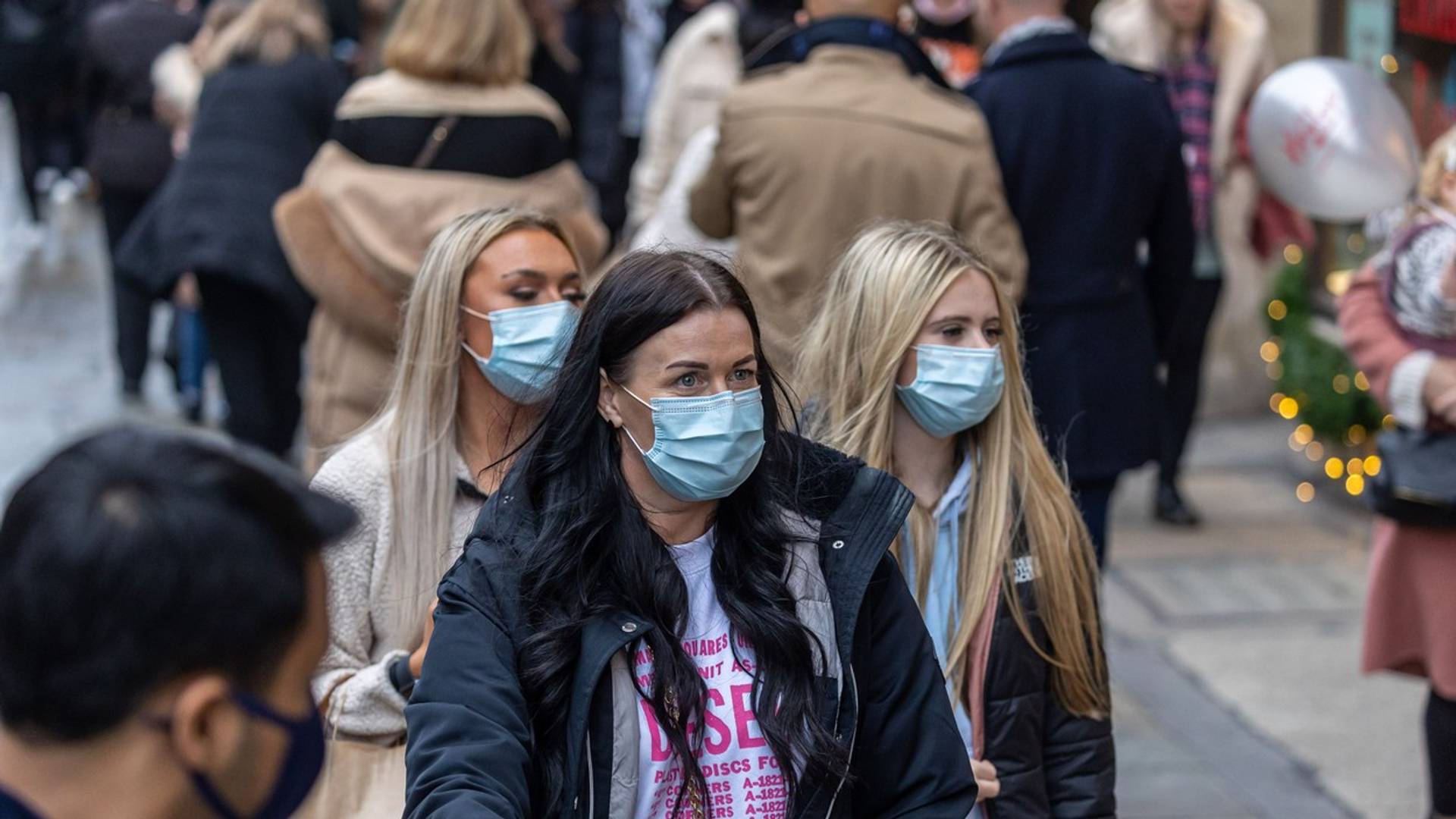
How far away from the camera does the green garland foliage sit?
23.5ft

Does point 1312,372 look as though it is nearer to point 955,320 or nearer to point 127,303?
point 955,320

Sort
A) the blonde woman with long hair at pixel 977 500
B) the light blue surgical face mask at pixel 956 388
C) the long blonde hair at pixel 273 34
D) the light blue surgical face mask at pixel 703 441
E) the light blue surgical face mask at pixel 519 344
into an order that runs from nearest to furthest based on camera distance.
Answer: the light blue surgical face mask at pixel 703 441 → the blonde woman with long hair at pixel 977 500 → the light blue surgical face mask at pixel 956 388 → the light blue surgical face mask at pixel 519 344 → the long blonde hair at pixel 273 34

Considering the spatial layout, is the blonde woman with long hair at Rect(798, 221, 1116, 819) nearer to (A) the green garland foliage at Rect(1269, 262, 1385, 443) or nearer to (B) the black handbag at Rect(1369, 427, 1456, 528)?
(B) the black handbag at Rect(1369, 427, 1456, 528)

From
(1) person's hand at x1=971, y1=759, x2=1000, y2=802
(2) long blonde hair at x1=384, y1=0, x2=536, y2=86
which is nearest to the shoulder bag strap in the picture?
(2) long blonde hair at x1=384, y1=0, x2=536, y2=86

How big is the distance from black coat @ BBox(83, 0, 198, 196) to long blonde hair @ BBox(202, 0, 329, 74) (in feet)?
6.87

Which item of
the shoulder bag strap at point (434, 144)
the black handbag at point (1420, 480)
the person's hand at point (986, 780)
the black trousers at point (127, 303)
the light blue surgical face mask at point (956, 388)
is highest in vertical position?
the light blue surgical face mask at point (956, 388)

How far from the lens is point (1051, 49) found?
4.75 meters

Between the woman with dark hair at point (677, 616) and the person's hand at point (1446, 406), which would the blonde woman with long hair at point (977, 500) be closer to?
the woman with dark hair at point (677, 616)

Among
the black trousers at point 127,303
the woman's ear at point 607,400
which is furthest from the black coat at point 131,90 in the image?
the woman's ear at point 607,400

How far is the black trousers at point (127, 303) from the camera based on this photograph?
352 inches

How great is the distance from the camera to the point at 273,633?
1.53 m

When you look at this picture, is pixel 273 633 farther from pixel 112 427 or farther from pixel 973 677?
pixel 973 677

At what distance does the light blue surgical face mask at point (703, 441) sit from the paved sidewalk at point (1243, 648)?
252 cm

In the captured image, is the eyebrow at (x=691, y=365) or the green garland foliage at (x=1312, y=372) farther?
the green garland foliage at (x=1312, y=372)
